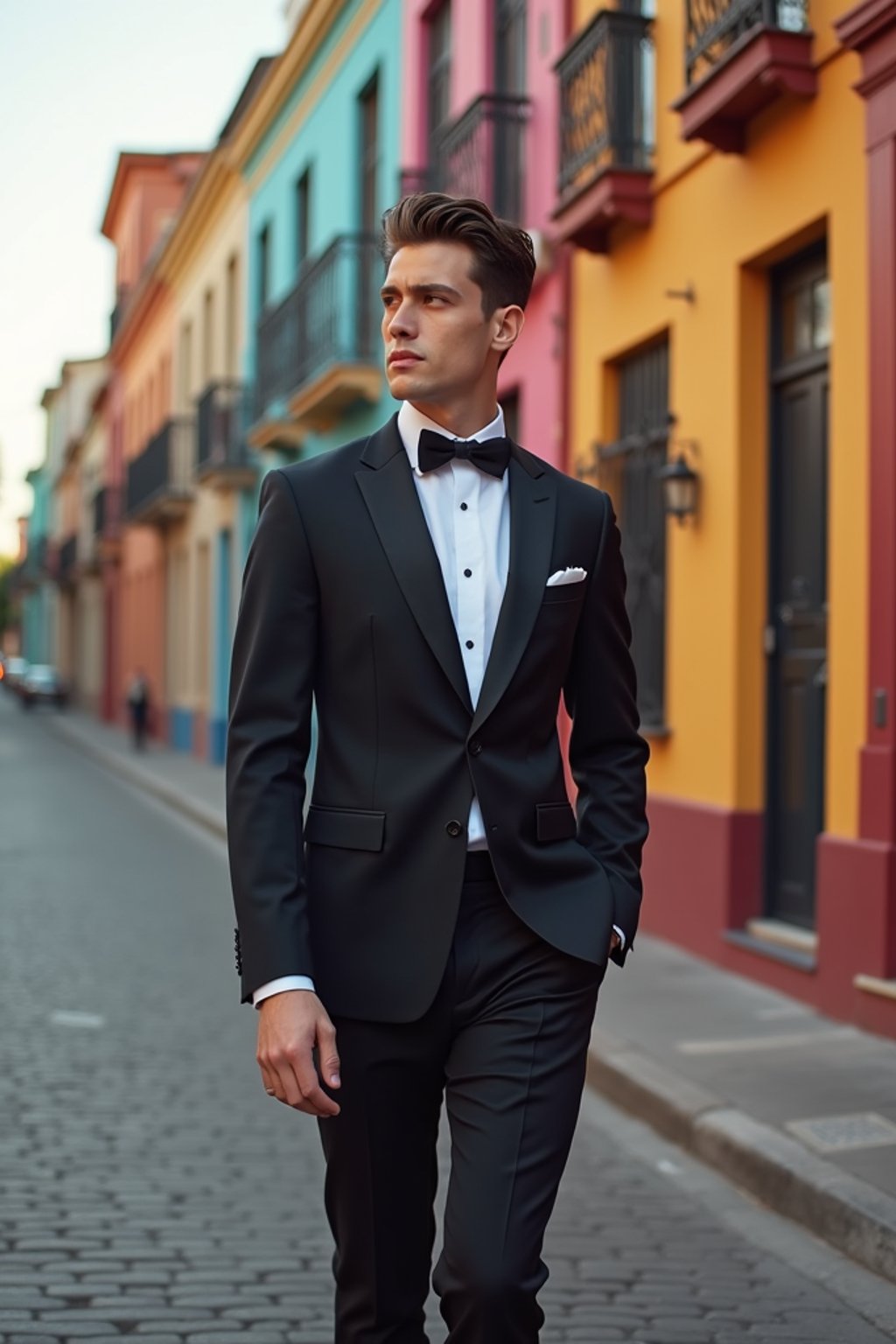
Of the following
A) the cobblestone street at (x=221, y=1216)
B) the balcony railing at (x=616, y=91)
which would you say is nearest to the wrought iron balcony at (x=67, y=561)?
the balcony railing at (x=616, y=91)

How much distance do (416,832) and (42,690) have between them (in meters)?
51.0

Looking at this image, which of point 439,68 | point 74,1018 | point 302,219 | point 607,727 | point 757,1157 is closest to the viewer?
point 607,727

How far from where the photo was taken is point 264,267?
79.7ft

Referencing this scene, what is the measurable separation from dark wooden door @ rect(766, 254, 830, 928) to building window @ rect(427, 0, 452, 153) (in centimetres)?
707

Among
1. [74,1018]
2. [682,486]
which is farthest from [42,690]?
Answer: [74,1018]

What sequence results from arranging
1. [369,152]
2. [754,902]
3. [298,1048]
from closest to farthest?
[298,1048]
[754,902]
[369,152]

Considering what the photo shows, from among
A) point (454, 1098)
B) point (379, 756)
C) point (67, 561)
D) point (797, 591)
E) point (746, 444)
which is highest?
point (67, 561)

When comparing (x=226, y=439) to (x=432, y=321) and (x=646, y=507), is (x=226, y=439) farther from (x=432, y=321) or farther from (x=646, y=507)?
(x=432, y=321)

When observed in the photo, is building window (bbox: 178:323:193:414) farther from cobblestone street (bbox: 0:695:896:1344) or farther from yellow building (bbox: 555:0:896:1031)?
cobblestone street (bbox: 0:695:896:1344)

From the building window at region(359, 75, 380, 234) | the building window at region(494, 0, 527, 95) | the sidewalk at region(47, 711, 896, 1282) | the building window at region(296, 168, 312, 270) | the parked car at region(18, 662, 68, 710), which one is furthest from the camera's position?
the parked car at region(18, 662, 68, 710)

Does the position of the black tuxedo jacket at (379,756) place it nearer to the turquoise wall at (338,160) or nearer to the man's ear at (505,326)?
the man's ear at (505,326)

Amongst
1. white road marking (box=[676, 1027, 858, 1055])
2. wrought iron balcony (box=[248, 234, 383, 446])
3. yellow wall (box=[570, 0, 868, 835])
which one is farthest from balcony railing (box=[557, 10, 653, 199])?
wrought iron balcony (box=[248, 234, 383, 446])

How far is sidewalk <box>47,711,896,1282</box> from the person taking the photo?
4.95m

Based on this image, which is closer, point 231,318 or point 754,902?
point 754,902
